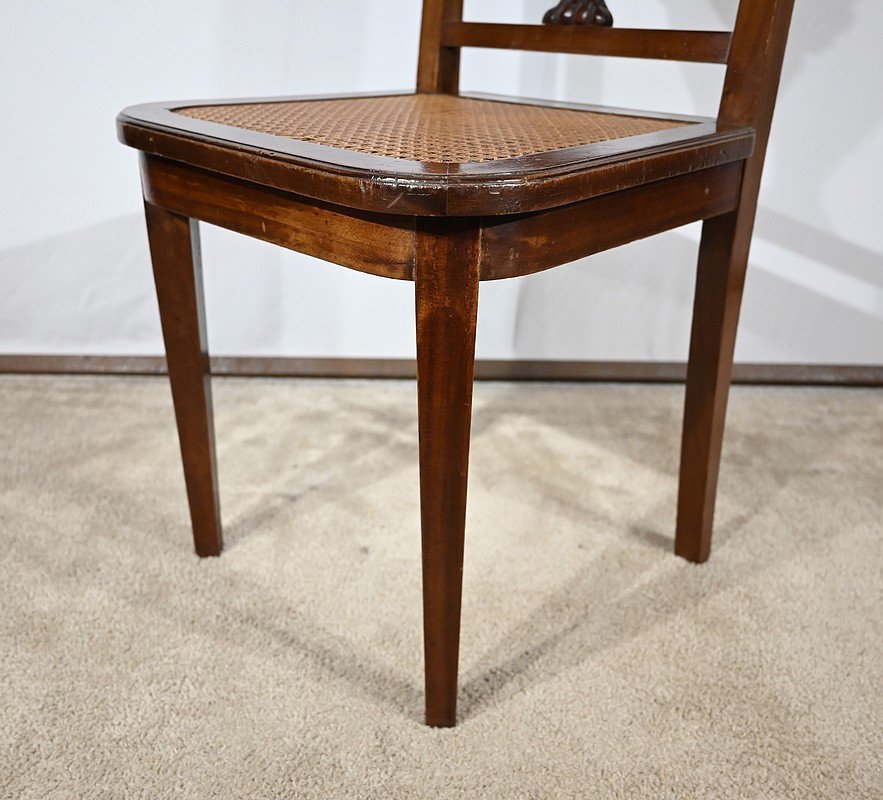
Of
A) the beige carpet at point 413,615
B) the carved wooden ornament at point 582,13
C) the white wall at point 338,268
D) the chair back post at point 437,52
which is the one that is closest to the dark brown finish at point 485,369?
the white wall at point 338,268

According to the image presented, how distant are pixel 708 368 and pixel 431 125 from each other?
1.28 ft

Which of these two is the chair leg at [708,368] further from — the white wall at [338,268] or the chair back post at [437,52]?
the white wall at [338,268]

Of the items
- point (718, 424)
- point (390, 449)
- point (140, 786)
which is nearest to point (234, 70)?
point (390, 449)

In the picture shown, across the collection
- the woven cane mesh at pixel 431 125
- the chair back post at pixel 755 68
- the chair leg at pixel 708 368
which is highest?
the chair back post at pixel 755 68

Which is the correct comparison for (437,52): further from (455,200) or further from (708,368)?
(455,200)

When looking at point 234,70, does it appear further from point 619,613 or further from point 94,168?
point 619,613

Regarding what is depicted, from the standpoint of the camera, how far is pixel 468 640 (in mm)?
910

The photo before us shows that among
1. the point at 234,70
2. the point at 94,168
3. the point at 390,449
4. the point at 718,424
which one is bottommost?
the point at 390,449

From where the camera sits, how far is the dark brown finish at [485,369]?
1570mm

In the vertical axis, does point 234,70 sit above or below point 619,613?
above

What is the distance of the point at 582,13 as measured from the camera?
1.03 meters

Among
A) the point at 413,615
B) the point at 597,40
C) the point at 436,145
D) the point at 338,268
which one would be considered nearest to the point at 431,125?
the point at 436,145

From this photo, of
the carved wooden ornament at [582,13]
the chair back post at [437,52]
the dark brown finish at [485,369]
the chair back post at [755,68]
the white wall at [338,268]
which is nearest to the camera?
the chair back post at [755,68]

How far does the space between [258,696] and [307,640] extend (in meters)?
0.09
